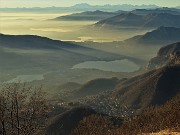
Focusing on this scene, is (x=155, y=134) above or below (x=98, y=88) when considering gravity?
above

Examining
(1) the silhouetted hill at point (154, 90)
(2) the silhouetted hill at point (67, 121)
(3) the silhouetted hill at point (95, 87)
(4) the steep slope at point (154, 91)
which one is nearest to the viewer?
(2) the silhouetted hill at point (67, 121)

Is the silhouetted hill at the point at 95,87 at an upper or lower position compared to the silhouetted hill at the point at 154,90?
lower

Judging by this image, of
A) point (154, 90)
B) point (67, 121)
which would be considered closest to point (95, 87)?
point (154, 90)

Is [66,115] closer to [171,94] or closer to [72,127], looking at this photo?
[72,127]

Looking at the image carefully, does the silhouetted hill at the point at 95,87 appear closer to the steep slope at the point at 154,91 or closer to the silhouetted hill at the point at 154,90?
the steep slope at the point at 154,91

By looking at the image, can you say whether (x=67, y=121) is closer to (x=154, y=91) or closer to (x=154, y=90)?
(x=154, y=91)

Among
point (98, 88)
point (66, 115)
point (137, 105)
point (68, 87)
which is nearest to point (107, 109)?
point (137, 105)

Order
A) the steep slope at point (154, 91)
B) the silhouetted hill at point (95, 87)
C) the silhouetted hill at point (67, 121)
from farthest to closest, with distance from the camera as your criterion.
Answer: the silhouetted hill at point (95, 87) → the steep slope at point (154, 91) → the silhouetted hill at point (67, 121)

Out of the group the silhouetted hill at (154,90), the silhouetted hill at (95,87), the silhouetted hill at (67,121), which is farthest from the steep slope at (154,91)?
the silhouetted hill at (67,121)
